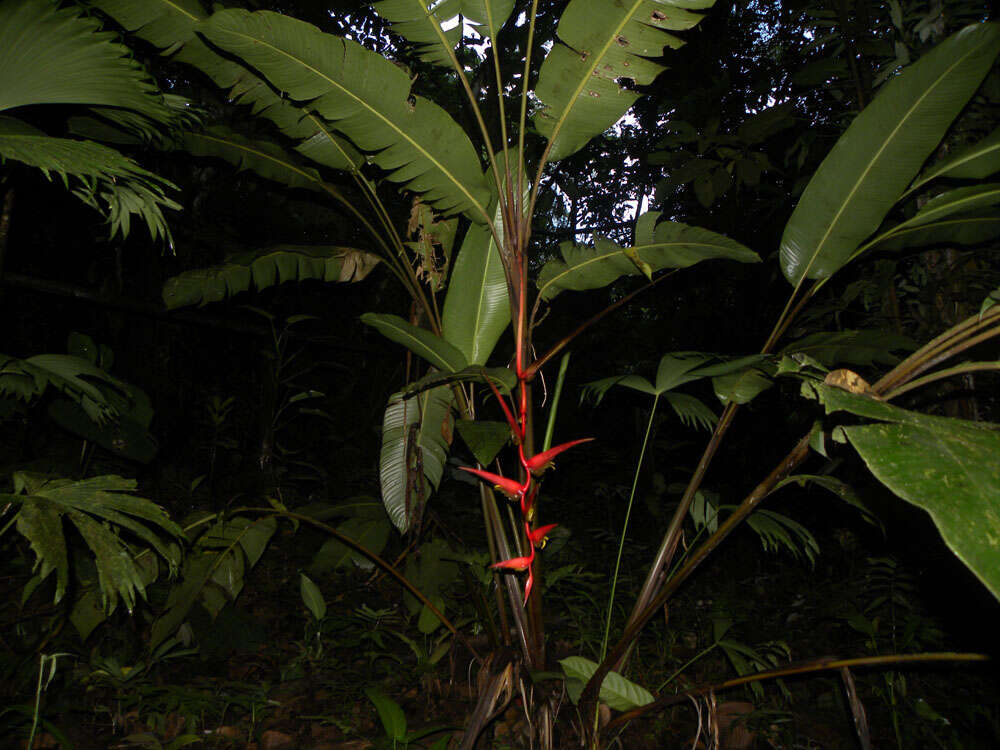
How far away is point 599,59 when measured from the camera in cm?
148

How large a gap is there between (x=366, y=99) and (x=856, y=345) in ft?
4.66

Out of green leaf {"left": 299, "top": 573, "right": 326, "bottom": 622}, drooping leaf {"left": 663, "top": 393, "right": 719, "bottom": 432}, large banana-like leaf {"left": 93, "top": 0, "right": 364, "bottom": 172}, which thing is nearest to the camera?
large banana-like leaf {"left": 93, "top": 0, "right": 364, "bottom": 172}

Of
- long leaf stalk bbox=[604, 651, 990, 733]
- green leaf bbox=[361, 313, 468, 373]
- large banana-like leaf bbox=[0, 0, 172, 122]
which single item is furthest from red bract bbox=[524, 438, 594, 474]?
large banana-like leaf bbox=[0, 0, 172, 122]

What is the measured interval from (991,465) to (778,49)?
4.39 meters

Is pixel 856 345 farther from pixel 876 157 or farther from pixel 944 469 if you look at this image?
pixel 944 469

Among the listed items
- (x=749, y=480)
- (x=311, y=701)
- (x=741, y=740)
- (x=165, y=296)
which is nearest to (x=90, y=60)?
(x=165, y=296)

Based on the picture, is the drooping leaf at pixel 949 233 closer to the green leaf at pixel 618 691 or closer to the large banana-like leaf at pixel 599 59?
the large banana-like leaf at pixel 599 59

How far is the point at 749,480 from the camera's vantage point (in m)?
3.62

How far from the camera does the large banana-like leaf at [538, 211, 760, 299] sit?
4.82ft

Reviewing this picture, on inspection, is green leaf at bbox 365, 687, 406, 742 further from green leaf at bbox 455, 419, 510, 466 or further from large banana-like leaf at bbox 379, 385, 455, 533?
green leaf at bbox 455, 419, 510, 466

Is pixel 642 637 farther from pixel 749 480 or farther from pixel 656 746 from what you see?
pixel 749 480

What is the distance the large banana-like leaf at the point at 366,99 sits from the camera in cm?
132

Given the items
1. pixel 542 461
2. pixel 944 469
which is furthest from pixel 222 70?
pixel 944 469

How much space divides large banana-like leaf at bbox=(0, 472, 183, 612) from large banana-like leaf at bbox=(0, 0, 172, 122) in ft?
1.84
